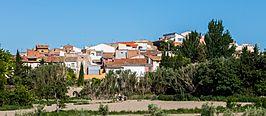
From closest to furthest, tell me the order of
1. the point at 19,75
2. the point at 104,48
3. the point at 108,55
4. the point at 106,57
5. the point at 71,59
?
the point at 19,75 < the point at 71,59 < the point at 106,57 < the point at 108,55 < the point at 104,48

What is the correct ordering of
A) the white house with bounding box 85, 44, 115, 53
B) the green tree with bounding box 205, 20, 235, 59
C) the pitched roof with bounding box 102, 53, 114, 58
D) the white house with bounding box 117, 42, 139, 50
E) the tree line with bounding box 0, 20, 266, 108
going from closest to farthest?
the tree line with bounding box 0, 20, 266, 108
the green tree with bounding box 205, 20, 235, 59
the pitched roof with bounding box 102, 53, 114, 58
the white house with bounding box 117, 42, 139, 50
the white house with bounding box 85, 44, 115, 53

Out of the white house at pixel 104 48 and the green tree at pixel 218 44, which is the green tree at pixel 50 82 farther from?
the white house at pixel 104 48

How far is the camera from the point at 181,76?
4834cm

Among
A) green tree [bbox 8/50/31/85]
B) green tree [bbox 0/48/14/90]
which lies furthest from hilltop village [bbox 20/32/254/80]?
green tree [bbox 8/50/31/85]

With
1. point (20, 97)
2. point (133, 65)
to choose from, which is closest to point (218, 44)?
point (133, 65)

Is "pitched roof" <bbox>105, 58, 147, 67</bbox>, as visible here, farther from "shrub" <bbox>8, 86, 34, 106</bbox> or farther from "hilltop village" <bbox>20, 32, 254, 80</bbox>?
"shrub" <bbox>8, 86, 34, 106</bbox>

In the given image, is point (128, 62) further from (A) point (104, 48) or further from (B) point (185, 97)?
(B) point (185, 97)

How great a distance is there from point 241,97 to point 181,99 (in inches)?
204

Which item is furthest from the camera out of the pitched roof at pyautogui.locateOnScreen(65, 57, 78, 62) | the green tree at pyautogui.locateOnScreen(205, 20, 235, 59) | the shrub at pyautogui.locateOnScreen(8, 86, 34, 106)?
the pitched roof at pyautogui.locateOnScreen(65, 57, 78, 62)

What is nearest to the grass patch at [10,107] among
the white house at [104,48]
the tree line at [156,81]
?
the tree line at [156,81]

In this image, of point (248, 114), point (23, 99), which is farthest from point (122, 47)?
point (248, 114)

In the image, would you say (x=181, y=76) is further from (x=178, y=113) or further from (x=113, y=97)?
(x=178, y=113)

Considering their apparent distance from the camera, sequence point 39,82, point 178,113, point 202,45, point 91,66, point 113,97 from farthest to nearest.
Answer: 1. point 91,66
2. point 202,45
3. point 39,82
4. point 113,97
5. point 178,113

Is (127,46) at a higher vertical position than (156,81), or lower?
higher
